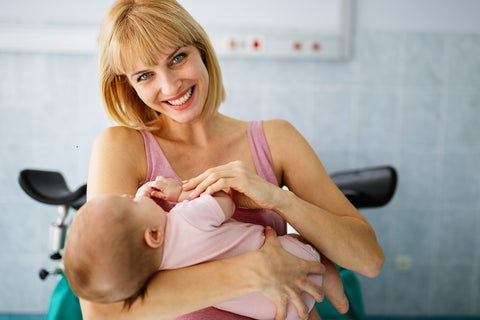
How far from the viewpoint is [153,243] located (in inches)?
33.1

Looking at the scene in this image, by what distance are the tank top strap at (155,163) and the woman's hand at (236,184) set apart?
0.18 m

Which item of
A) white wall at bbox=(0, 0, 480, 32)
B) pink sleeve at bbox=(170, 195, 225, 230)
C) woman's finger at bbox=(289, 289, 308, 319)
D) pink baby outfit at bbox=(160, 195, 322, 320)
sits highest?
white wall at bbox=(0, 0, 480, 32)

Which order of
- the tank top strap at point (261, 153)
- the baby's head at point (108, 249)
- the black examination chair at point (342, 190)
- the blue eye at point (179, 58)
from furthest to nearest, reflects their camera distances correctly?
1. the black examination chair at point (342, 190)
2. the tank top strap at point (261, 153)
3. the blue eye at point (179, 58)
4. the baby's head at point (108, 249)

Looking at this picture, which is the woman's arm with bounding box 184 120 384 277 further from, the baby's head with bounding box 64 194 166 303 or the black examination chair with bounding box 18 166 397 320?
the black examination chair with bounding box 18 166 397 320

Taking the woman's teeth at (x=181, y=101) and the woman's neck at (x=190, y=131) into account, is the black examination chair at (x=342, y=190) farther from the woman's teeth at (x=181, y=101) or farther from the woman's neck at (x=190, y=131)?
the woman's teeth at (x=181, y=101)

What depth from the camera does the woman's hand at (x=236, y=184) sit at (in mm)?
918

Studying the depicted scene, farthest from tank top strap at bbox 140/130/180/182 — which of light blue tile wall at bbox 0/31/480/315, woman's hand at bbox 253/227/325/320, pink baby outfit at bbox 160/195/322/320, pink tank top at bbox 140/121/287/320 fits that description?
light blue tile wall at bbox 0/31/480/315

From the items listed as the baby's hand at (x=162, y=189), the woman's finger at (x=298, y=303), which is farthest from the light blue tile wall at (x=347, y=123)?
the woman's finger at (x=298, y=303)

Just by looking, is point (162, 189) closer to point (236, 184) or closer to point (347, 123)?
point (236, 184)

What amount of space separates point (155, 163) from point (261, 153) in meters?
0.31

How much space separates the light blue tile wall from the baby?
1672 mm

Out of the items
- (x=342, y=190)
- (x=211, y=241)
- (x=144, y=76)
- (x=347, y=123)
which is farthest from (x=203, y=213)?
(x=347, y=123)

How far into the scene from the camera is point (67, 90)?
253 centimetres

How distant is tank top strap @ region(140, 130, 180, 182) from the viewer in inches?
44.7
